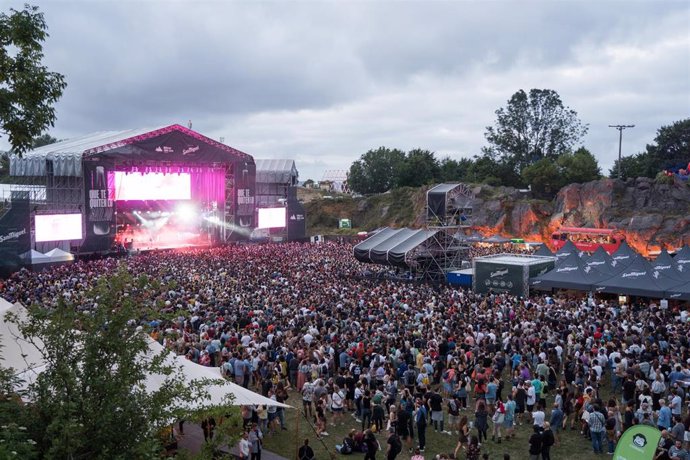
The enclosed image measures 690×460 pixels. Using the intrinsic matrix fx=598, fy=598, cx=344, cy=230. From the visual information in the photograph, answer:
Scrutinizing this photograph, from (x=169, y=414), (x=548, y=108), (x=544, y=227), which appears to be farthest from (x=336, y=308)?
(x=548, y=108)

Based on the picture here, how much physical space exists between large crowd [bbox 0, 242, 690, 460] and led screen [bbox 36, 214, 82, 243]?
A: 1309cm

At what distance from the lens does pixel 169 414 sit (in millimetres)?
5664

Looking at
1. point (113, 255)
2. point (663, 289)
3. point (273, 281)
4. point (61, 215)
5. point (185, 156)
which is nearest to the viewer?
point (663, 289)

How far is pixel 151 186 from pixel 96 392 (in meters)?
39.0

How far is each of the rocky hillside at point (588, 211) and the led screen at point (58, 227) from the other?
29.2 m

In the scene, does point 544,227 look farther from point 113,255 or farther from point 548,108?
point 113,255

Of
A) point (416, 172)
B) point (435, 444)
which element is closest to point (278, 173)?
point (416, 172)

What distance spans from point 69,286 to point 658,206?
40172 millimetres

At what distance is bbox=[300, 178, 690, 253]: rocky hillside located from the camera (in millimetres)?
41844

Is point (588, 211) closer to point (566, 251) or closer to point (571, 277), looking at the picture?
point (566, 251)

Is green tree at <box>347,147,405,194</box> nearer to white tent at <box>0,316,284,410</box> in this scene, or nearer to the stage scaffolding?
the stage scaffolding

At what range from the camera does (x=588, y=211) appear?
46.9m

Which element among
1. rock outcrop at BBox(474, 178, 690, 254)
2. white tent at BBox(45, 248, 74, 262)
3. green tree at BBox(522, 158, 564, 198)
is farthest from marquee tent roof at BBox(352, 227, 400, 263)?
green tree at BBox(522, 158, 564, 198)

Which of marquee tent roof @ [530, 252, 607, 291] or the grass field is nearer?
the grass field
